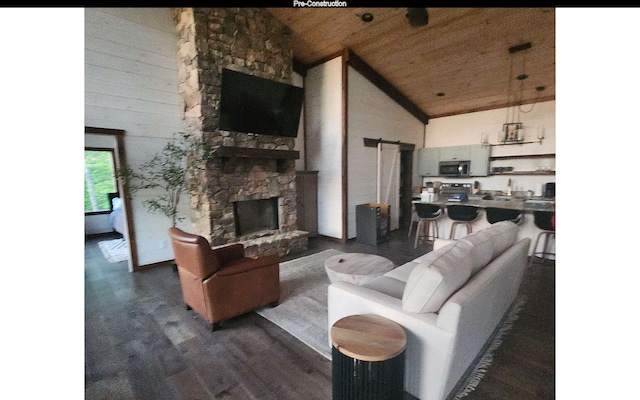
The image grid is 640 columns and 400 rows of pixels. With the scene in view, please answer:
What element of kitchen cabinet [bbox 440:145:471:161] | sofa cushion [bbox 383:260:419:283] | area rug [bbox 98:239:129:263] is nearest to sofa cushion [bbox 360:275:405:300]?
sofa cushion [bbox 383:260:419:283]

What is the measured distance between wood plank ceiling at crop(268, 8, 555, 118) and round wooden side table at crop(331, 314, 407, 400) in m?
4.19

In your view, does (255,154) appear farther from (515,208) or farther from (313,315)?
(515,208)

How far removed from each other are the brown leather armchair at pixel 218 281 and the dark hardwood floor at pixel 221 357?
0.53ft

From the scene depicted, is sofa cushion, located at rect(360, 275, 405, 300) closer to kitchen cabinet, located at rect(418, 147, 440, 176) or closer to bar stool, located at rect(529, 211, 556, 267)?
bar stool, located at rect(529, 211, 556, 267)

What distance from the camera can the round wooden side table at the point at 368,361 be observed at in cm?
130

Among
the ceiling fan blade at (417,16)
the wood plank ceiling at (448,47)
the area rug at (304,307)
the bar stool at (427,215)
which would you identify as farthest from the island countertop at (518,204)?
the ceiling fan blade at (417,16)

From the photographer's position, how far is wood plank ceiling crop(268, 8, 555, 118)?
12.5 feet

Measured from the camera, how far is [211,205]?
157 inches

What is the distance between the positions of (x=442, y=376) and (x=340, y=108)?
4588mm

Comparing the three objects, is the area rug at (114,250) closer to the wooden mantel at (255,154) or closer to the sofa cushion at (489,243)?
the wooden mantel at (255,154)

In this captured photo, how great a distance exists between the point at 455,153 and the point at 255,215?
4756 mm

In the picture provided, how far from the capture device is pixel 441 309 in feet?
4.72
